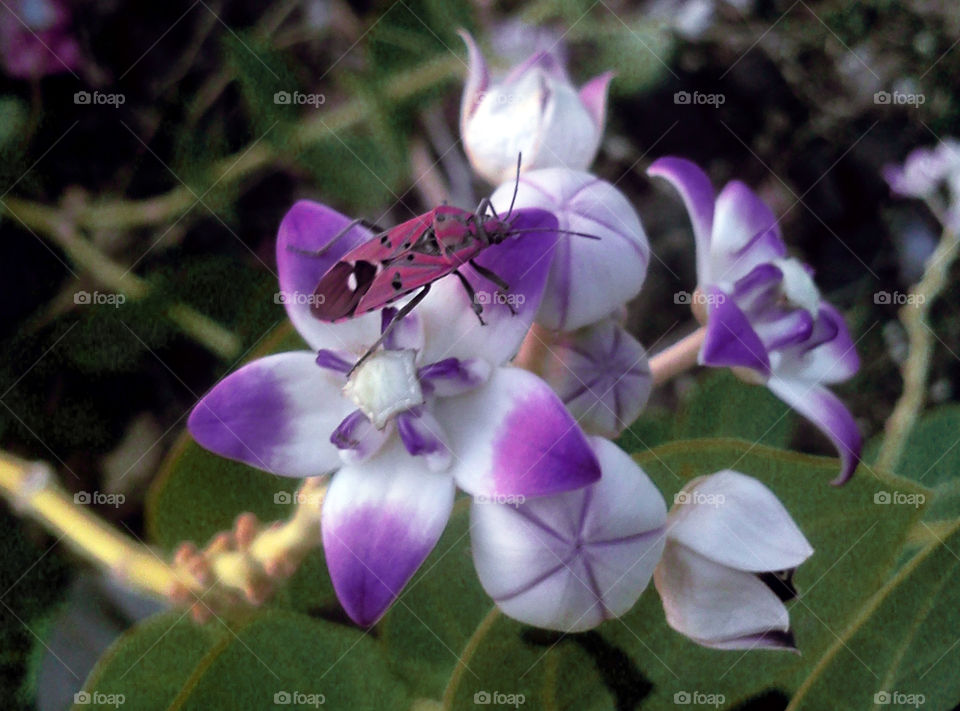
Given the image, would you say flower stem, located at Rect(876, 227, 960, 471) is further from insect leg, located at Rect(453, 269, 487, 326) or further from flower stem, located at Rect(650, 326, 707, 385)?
insect leg, located at Rect(453, 269, 487, 326)

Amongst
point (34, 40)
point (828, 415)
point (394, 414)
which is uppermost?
point (34, 40)

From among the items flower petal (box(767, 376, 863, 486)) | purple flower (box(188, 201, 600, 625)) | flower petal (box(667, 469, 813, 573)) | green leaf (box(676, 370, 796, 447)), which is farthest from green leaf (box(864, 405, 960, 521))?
purple flower (box(188, 201, 600, 625))

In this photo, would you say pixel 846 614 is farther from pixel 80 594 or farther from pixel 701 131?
pixel 701 131

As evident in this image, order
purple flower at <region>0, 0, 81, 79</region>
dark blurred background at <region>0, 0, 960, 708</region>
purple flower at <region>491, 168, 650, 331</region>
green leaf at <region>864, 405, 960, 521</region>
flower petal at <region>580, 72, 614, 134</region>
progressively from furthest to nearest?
purple flower at <region>0, 0, 81, 79</region>
dark blurred background at <region>0, 0, 960, 708</region>
green leaf at <region>864, 405, 960, 521</region>
flower petal at <region>580, 72, 614, 134</region>
purple flower at <region>491, 168, 650, 331</region>

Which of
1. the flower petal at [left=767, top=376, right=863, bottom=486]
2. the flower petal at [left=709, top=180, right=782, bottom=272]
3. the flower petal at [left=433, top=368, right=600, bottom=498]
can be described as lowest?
the flower petal at [left=767, top=376, right=863, bottom=486]

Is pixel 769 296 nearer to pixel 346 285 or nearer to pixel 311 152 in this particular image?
pixel 346 285

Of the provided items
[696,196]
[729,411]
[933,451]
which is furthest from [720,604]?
[933,451]

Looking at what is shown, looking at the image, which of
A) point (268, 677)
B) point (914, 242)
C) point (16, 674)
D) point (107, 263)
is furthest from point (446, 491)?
point (914, 242)
